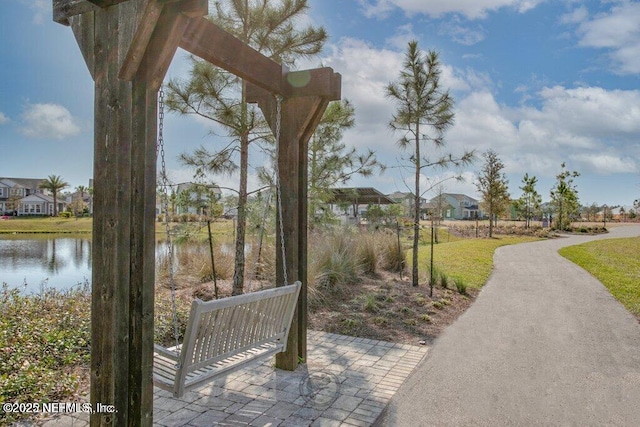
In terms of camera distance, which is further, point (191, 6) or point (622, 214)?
point (622, 214)

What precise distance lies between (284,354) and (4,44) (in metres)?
7.70

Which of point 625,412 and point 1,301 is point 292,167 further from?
point 1,301

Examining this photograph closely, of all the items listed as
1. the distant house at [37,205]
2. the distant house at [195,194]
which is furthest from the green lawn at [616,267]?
the distant house at [37,205]

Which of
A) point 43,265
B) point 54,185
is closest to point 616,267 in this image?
point 43,265

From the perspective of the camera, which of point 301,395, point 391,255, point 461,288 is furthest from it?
point 391,255

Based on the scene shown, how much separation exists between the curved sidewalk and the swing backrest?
0.98 metres

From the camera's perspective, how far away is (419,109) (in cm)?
814

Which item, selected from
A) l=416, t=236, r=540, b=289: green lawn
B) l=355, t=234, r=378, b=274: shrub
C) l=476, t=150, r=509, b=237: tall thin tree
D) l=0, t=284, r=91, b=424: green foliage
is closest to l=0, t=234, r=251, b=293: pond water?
l=0, t=284, r=91, b=424: green foliage

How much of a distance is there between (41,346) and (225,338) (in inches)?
83.2

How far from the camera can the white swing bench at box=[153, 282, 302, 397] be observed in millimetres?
2373

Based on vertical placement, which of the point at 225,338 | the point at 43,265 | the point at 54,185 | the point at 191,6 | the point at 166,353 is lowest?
the point at 43,265

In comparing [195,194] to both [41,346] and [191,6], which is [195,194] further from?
[191,6]

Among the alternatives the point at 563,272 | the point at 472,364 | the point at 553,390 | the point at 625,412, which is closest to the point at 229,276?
the point at 472,364

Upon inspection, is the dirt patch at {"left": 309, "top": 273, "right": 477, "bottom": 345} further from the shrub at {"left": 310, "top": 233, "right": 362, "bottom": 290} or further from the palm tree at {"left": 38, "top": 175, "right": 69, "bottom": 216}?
the palm tree at {"left": 38, "top": 175, "right": 69, "bottom": 216}
